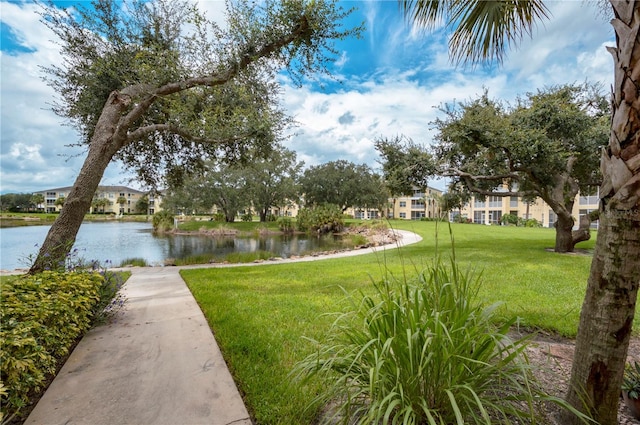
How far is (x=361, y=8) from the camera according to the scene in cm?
557

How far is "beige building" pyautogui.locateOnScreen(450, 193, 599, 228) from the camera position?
109ft

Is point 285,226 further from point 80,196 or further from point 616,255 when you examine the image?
point 616,255

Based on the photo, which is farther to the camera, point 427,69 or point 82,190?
point 427,69

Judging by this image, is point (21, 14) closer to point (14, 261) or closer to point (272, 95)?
point (272, 95)

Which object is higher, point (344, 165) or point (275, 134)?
point (344, 165)

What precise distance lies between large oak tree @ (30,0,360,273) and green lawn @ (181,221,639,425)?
105 inches

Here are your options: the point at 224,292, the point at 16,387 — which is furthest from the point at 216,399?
the point at 224,292

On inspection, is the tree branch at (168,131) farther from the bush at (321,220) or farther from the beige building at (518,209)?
the beige building at (518,209)

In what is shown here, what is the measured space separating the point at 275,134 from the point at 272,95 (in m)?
0.96

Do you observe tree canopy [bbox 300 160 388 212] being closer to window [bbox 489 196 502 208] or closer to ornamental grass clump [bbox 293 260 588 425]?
window [bbox 489 196 502 208]

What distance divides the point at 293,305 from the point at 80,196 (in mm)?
3331

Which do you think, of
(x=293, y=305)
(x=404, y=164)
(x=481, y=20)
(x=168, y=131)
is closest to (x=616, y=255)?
(x=481, y=20)

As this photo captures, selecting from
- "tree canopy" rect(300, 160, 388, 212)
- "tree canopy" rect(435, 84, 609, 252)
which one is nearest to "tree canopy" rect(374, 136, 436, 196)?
"tree canopy" rect(435, 84, 609, 252)

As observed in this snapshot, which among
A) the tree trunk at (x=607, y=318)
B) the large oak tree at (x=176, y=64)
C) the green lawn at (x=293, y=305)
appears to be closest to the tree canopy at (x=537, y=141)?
the green lawn at (x=293, y=305)
